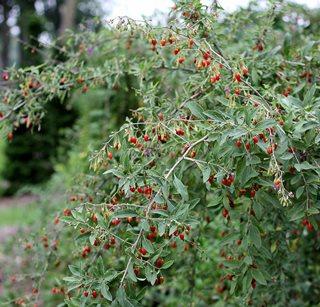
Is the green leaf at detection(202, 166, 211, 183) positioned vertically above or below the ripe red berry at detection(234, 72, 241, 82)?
below

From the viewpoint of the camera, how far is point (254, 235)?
1771mm

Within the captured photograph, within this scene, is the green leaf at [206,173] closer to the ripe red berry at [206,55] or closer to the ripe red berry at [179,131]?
the ripe red berry at [179,131]

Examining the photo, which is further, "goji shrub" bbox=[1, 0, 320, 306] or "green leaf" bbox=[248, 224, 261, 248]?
"green leaf" bbox=[248, 224, 261, 248]

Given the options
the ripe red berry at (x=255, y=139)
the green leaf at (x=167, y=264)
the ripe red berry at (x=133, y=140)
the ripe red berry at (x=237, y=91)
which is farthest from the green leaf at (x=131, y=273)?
the ripe red berry at (x=237, y=91)

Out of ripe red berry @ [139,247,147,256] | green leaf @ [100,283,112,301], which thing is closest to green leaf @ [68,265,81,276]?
green leaf @ [100,283,112,301]

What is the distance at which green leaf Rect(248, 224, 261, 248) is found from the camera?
1.75 meters

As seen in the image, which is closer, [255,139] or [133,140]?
[255,139]

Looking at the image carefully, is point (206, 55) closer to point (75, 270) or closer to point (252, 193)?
point (252, 193)

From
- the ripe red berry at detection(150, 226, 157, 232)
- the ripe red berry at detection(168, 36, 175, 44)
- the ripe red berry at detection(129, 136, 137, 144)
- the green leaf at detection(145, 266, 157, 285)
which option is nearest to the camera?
the green leaf at detection(145, 266, 157, 285)

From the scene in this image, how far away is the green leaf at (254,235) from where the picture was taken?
1750 millimetres

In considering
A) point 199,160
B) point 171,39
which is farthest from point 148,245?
point 171,39

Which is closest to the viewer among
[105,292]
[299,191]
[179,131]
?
[105,292]

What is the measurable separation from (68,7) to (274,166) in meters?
10.4

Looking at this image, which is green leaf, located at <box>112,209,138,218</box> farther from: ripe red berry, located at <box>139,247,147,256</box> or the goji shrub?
ripe red berry, located at <box>139,247,147,256</box>
